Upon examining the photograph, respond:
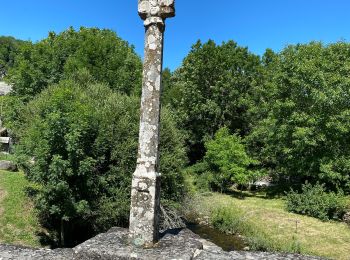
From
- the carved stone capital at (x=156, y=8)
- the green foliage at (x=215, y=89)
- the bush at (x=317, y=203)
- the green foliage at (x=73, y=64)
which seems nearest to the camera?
A: the carved stone capital at (x=156, y=8)

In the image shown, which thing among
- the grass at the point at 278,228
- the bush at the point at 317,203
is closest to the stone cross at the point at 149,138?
the grass at the point at 278,228

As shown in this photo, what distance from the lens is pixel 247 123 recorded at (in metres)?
38.1

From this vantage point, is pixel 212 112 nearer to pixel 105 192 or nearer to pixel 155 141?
pixel 105 192

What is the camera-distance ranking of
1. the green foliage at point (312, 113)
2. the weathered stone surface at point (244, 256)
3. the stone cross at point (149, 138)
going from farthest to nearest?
A: the green foliage at point (312, 113)
the stone cross at point (149, 138)
the weathered stone surface at point (244, 256)

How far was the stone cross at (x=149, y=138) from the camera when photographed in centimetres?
615

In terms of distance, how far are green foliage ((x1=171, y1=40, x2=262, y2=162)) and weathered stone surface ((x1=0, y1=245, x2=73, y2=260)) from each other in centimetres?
3057

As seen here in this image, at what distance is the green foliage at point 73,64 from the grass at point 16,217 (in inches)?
414

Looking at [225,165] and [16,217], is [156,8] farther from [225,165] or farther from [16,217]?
[225,165]

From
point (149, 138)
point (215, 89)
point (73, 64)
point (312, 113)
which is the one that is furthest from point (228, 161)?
point (149, 138)

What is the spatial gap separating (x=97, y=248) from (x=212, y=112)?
31065 mm

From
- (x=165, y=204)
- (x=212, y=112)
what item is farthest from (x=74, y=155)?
(x=212, y=112)

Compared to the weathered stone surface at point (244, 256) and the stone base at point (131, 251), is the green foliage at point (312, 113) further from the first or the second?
the stone base at point (131, 251)

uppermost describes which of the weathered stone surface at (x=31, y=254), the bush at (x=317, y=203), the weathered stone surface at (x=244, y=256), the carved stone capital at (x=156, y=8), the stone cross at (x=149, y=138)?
the carved stone capital at (x=156, y=8)

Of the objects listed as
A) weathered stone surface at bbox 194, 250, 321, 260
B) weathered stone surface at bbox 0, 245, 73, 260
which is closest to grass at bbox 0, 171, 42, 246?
weathered stone surface at bbox 0, 245, 73, 260
